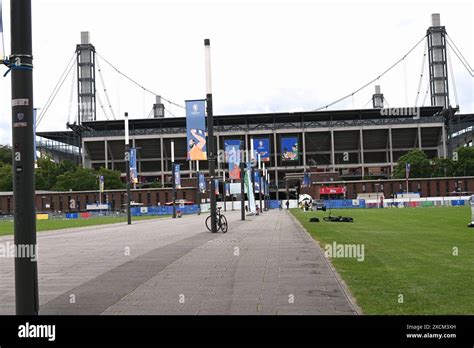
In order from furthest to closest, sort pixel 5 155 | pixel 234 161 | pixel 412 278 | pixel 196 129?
pixel 5 155, pixel 234 161, pixel 196 129, pixel 412 278

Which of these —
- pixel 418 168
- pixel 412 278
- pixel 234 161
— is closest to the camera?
pixel 412 278

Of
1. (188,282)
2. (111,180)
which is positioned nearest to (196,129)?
(188,282)

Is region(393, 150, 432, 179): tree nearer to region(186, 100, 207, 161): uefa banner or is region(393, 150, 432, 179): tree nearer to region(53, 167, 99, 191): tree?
region(53, 167, 99, 191): tree

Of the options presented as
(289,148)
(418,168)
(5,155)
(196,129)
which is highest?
(5,155)

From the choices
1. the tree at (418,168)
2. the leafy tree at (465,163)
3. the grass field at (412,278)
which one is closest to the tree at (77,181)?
the tree at (418,168)

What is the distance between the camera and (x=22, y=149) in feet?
20.2

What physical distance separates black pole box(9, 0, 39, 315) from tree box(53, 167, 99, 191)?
4696 inches

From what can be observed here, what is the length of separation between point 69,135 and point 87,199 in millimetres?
46983

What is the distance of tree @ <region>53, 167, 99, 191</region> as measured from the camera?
12138 cm

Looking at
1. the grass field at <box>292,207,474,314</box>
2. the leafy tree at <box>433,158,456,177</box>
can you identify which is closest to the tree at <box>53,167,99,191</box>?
the leafy tree at <box>433,158,456,177</box>

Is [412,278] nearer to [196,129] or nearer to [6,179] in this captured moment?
[196,129]

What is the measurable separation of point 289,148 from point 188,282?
12384 cm

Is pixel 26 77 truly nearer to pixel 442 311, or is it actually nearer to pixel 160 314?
pixel 160 314
